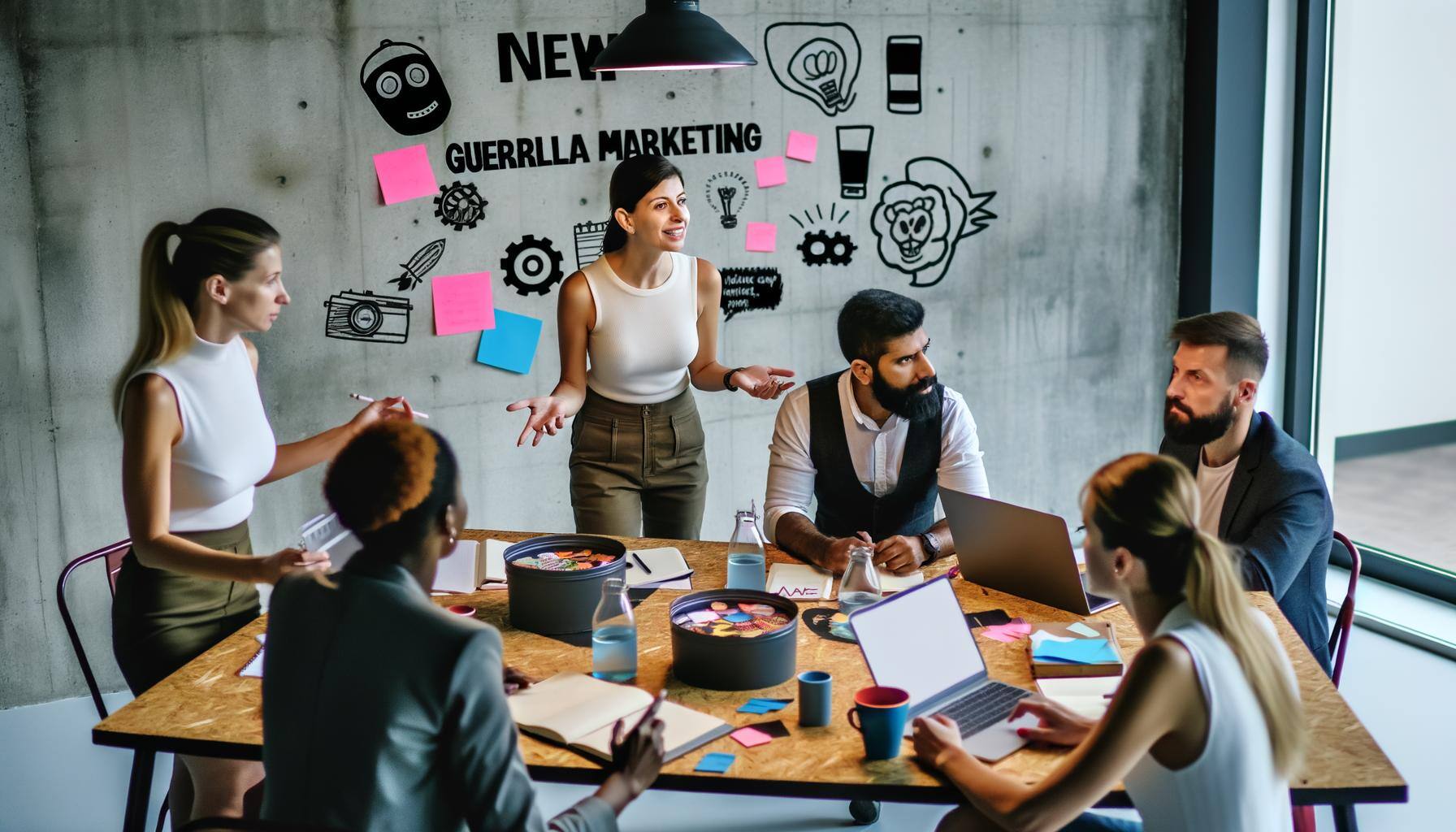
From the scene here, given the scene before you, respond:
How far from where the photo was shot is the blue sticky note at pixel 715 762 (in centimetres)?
190

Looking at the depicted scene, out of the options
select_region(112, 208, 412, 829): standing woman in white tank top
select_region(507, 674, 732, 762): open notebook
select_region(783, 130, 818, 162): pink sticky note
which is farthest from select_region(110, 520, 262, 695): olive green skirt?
select_region(783, 130, 818, 162): pink sticky note

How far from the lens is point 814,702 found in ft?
6.68

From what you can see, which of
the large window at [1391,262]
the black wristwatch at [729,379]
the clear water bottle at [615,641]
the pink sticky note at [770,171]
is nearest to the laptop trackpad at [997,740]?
the clear water bottle at [615,641]

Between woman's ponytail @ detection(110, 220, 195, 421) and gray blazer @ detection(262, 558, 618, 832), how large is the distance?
99 centimetres

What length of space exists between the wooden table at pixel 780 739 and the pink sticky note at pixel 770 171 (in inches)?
87.0

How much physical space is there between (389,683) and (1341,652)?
6.39 feet

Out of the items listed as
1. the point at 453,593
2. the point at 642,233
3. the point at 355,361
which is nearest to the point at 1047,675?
the point at 453,593

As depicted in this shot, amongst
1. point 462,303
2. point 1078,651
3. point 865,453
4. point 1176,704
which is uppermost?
point 462,303

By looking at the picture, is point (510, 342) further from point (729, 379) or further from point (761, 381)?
point (761, 381)

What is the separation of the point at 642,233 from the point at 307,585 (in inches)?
72.7

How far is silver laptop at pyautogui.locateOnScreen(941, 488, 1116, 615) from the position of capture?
2.48m

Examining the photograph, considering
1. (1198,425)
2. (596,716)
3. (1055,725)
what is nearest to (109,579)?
(596,716)

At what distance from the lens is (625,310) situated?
343cm

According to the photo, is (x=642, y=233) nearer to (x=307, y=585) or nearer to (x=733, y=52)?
(x=733, y=52)
